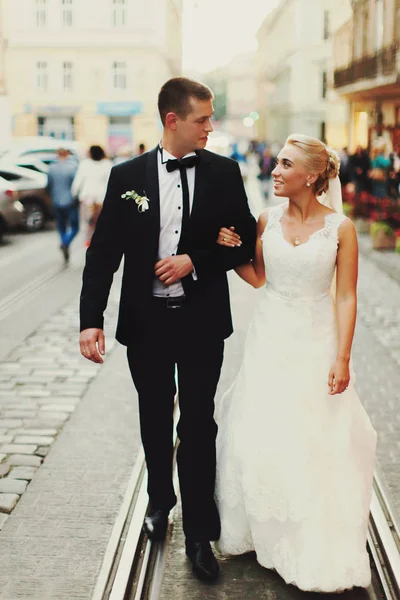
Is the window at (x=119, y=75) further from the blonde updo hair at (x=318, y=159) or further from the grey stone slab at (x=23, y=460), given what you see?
the blonde updo hair at (x=318, y=159)

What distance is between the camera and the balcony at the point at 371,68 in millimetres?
26391

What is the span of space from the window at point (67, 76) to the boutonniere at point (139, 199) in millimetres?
35515

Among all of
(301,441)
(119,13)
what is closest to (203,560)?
(301,441)

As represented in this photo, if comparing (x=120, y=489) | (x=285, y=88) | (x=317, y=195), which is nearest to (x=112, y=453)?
(x=120, y=489)

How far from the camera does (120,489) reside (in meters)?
4.50

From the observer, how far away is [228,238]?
341 centimetres

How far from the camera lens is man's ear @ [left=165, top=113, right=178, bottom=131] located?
10.9 feet

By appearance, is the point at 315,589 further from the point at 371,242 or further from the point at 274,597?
the point at 371,242

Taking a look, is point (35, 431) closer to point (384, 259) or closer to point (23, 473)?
point (23, 473)

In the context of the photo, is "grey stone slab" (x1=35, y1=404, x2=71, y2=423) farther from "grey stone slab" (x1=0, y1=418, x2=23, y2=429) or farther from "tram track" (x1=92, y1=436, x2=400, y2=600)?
"tram track" (x1=92, y1=436, x2=400, y2=600)

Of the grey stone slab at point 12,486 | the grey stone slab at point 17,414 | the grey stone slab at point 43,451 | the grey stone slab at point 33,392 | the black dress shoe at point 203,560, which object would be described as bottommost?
the grey stone slab at point 33,392

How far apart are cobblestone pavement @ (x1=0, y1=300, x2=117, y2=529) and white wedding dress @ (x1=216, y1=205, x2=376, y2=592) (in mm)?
1465

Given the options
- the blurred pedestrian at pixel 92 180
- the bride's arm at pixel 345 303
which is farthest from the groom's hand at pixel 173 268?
the blurred pedestrian at pixel 92 180

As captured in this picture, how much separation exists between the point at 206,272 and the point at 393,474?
6.91ft
